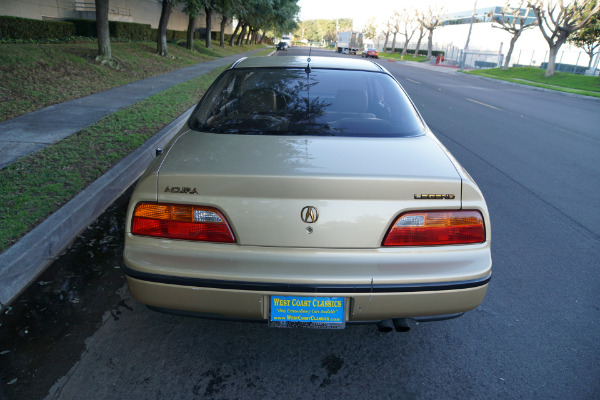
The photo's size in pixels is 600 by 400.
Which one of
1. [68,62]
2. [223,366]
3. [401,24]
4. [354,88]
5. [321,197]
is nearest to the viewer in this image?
[321,197]

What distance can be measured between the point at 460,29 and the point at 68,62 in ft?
204

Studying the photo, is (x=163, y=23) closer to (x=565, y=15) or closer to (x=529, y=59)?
(x=565, y=15)

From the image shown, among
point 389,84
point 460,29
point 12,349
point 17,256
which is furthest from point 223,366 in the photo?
point 460,29

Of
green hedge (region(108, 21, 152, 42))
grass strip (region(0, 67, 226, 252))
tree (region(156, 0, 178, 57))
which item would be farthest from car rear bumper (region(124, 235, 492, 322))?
green hedge (region(108, 21, 152, 42))

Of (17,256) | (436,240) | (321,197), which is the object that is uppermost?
(321,197)

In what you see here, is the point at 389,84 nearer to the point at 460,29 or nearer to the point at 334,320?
the point at 334,320

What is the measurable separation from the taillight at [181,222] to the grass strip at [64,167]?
175 centimetres

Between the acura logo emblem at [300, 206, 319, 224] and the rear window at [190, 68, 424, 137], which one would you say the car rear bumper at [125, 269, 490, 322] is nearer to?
the acura logo emblem at [300, 206, 319, 224]

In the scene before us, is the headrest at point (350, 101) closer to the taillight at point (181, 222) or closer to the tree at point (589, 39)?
the taillight at point (181, 222)

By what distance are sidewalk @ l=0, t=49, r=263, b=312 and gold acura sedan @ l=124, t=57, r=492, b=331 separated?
149 centimetres

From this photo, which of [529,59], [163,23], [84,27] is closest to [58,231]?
[163,23]

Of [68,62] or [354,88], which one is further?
[68,62]

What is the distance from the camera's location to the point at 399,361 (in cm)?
243

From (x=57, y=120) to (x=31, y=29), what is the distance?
13.0 meters
